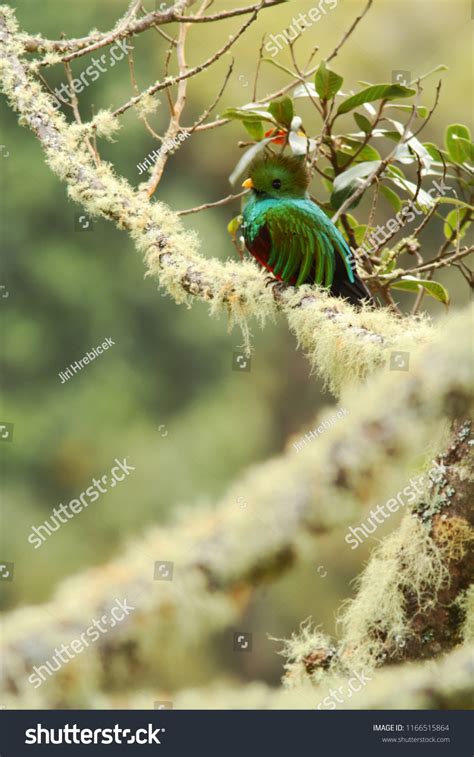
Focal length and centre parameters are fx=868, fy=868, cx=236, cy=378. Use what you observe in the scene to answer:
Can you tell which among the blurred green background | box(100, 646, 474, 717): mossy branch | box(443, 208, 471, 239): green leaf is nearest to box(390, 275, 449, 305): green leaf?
box(443, 208, 471, 239): green leaf

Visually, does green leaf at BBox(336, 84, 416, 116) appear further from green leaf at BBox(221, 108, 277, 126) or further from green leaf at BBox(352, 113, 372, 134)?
green leaf at BBox(221, 108, 277, 126)

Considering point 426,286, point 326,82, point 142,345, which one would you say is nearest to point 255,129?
point 326,82

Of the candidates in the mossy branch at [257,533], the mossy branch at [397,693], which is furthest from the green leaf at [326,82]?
the mossy branch at [397,693]

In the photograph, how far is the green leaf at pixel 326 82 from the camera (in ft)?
7.47

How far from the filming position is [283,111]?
2.34 metres

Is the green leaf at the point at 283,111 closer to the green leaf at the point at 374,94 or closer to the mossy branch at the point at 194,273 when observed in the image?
the green leaf at the point at 374,94

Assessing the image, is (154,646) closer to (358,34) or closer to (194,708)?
(194,708)

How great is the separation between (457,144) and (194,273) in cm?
90

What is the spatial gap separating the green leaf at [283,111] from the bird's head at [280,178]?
20cm

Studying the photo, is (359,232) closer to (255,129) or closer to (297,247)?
(255,129)

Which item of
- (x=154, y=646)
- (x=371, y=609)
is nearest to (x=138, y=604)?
(x=154, y=646)

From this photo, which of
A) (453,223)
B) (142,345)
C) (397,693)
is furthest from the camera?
(142,345)

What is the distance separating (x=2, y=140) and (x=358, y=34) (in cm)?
206
